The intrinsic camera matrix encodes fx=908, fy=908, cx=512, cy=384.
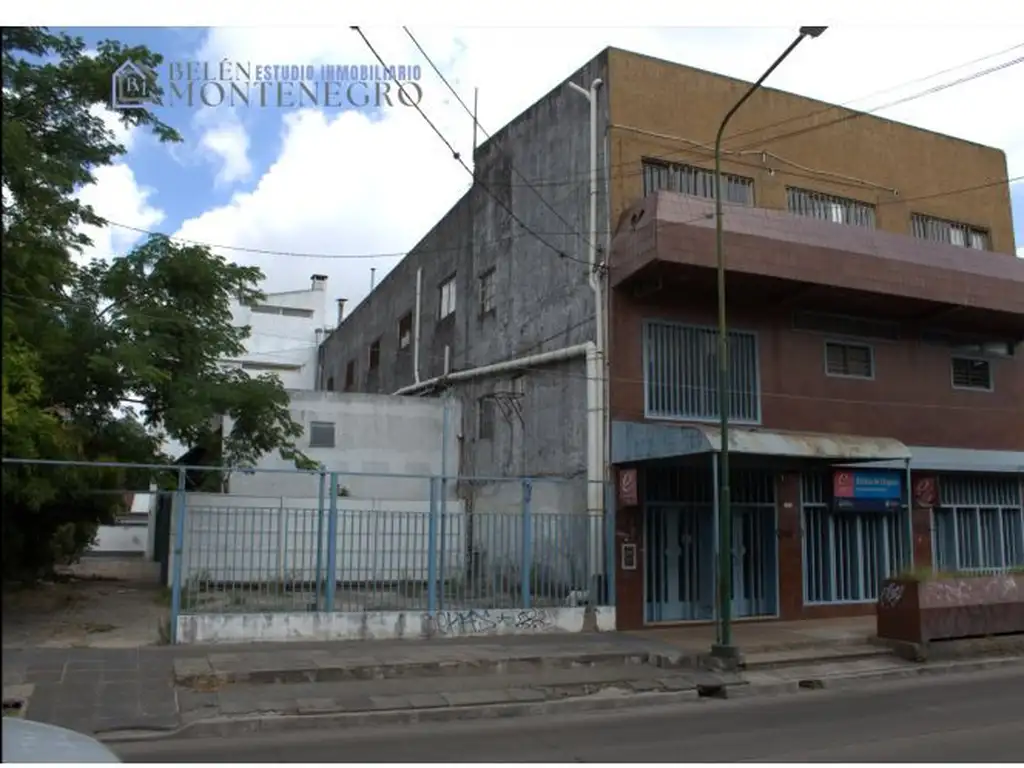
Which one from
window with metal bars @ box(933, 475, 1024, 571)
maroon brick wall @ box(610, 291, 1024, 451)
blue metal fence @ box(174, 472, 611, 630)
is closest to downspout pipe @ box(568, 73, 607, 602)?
blue metal fence @ box(174, 472, 611, 630)

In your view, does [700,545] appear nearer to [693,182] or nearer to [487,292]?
[693,182]

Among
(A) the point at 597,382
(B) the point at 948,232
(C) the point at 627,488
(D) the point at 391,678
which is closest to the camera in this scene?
(D) the point at 391,678

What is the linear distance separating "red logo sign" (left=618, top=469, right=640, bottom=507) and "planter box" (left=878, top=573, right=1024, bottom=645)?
4.31m

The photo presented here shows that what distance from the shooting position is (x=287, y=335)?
43.6m

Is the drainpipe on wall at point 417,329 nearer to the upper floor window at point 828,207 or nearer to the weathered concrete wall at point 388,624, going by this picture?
the upper floor window at point 828,207

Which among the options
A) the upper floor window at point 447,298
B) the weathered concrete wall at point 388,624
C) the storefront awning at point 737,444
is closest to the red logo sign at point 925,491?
the storefront awning at point 737,444

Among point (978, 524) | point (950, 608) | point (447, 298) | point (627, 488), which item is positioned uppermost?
point (447, 298)

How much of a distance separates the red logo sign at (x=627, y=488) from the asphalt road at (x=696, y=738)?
5.12m

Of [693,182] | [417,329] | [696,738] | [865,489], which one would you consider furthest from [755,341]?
[417,329]

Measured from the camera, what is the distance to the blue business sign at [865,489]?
17438mm

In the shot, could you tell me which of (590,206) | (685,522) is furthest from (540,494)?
(590,206)

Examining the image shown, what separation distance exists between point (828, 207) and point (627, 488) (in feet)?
27.6

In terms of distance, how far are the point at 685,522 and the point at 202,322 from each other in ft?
31.7

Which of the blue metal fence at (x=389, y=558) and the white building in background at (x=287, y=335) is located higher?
the white building in background at (x=287, y=335)
